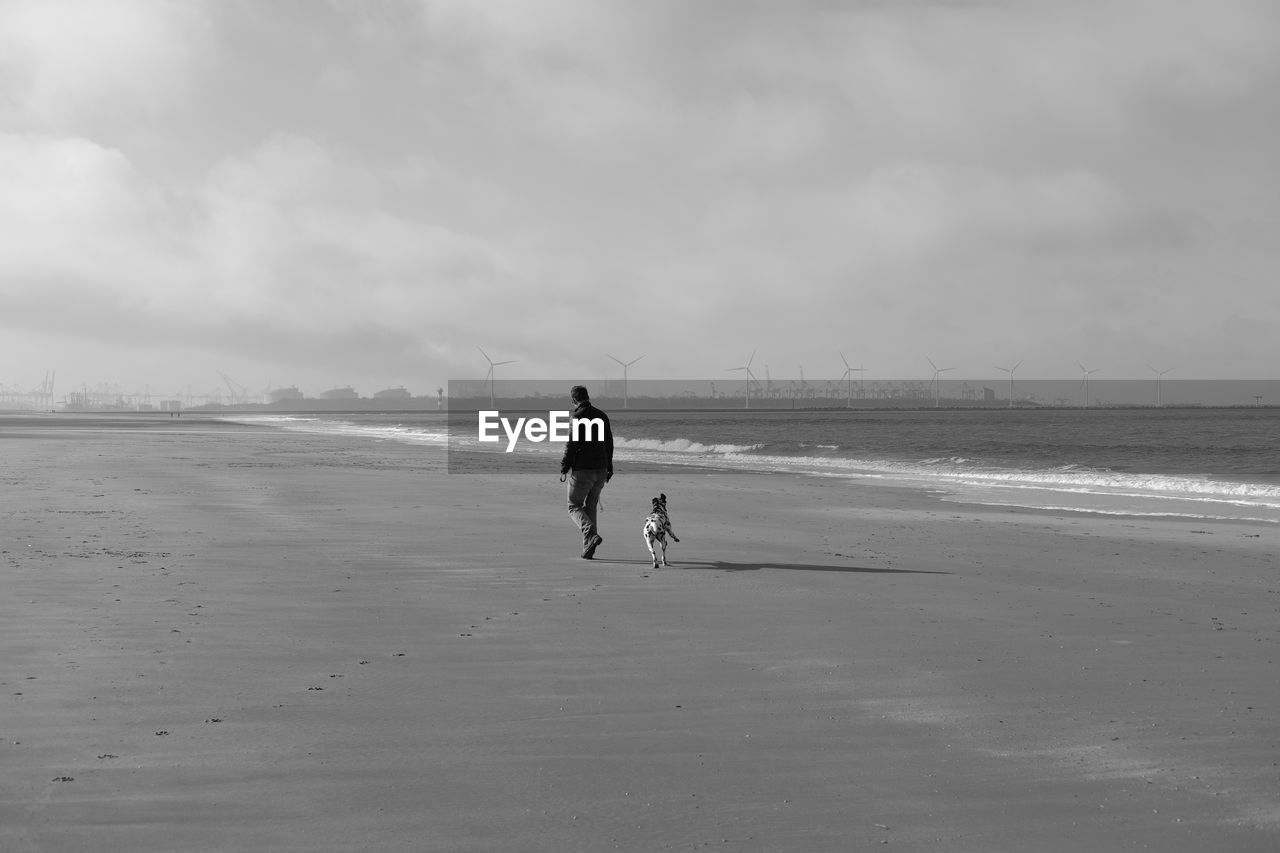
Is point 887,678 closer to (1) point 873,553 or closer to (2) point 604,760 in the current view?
(2) point 604,760

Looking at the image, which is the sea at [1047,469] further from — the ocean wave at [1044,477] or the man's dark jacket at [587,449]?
the man's dark jacket at [587,449]

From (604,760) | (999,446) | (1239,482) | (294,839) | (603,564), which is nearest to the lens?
(294,839)

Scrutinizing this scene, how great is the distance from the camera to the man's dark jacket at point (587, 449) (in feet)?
47.7

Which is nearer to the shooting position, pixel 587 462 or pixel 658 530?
pixel 658 530

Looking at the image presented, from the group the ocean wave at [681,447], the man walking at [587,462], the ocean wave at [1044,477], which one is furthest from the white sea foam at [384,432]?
the man walking at [587,462]

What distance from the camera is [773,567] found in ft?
46.2

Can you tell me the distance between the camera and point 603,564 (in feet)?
46.5

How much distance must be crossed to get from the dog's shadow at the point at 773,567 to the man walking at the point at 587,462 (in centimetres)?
51

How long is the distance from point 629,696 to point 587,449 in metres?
7.18

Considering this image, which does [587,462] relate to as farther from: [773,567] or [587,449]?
[773,567]

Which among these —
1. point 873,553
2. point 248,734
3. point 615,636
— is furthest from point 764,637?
point 873,553

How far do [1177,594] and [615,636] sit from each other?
6584mm

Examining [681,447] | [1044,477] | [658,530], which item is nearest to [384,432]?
[681,447]

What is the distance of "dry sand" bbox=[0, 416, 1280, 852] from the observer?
17.4 ft
